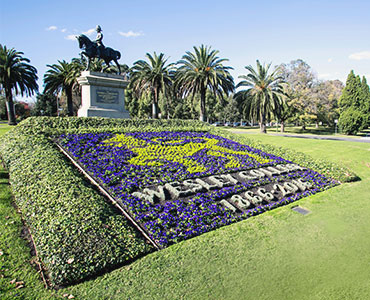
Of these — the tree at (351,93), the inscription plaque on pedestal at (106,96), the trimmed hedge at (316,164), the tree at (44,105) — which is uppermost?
the tree at (351,93)

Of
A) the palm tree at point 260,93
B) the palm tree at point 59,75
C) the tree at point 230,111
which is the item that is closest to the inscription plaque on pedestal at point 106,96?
the palm tree at point 59,75

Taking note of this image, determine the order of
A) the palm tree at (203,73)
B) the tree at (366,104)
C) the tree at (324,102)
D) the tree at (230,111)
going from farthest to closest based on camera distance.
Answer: the tree at (230,111) < the tree at (324,102) < the tree at (366,104) < the palm tree at (203,73)

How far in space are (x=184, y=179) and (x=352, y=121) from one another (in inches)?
1703

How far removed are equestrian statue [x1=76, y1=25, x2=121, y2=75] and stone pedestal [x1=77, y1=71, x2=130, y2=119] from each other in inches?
45.5

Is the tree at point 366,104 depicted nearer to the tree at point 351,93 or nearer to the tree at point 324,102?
the tree at point 351,93

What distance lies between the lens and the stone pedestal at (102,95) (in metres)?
17.2

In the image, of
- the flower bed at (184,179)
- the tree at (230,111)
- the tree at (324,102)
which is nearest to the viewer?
the flower bed at (184,179)

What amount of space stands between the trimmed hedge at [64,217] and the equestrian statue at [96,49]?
7.56m

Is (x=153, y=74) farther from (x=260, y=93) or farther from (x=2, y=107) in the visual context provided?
(x=2, y=107)

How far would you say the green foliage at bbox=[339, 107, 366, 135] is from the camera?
42.5m

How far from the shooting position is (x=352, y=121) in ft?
141

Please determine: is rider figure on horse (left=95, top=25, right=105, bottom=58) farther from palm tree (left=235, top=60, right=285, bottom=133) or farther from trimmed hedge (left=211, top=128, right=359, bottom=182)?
palm tree (left=235, top=60, right=285, bottom=133)

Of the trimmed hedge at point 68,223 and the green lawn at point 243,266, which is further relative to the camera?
the trimmed hedge at point 68,223

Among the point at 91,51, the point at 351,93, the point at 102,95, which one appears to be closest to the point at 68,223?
the point at 102,95
